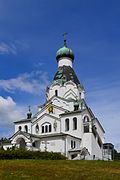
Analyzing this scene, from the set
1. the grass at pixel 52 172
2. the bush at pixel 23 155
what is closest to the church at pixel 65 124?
the bush at pixel 23 155

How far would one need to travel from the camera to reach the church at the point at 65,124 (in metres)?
56.2

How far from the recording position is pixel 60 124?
Result: 59969 millimetres

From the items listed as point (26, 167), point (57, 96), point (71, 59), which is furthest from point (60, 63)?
point (26, 167)

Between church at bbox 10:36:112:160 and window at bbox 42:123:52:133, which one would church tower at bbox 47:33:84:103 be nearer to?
church at bbox 10:36:112:160

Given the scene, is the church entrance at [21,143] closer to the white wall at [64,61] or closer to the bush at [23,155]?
the white wall at [64,61]

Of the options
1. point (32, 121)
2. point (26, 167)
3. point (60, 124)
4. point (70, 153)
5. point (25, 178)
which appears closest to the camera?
point (25, 178)

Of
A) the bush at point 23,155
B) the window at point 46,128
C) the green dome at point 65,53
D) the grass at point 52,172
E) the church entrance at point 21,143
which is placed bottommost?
the grass at point 52,172

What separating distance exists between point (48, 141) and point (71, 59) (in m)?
19.6

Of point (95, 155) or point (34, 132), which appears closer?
point (95, 155)

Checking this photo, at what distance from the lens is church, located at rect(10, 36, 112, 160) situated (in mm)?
56156

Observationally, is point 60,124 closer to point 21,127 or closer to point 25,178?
point 21,127

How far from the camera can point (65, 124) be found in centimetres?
5956

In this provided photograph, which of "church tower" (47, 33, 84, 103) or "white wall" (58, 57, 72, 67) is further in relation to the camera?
"white wall" (58, 57, 72, 67)

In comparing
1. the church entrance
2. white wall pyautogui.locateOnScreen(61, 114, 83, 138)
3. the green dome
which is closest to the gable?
white wall pyautogui.locateOnScreen(61, 114, 83, 138)
